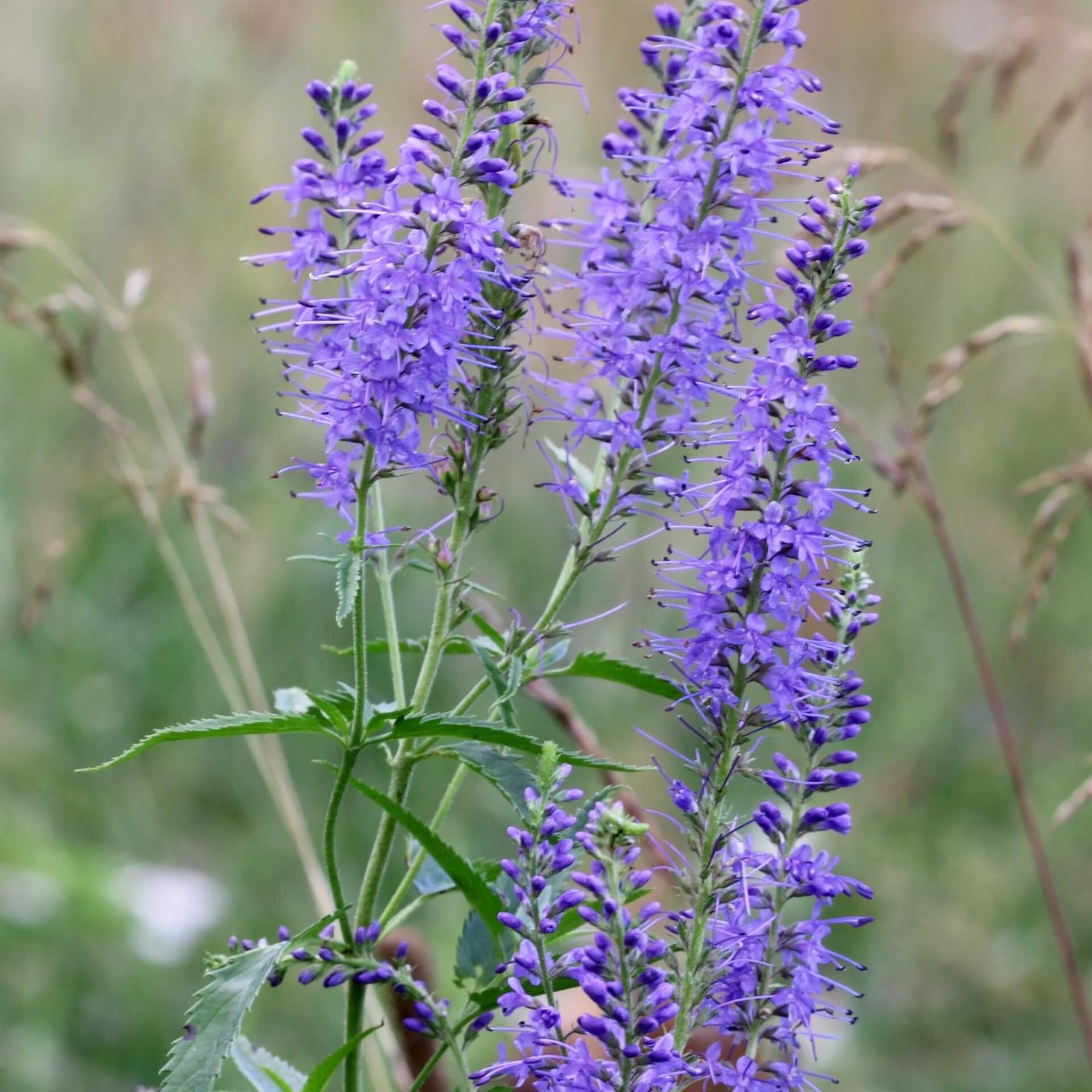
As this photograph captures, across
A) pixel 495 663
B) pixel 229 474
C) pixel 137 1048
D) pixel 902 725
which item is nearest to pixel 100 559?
pixel 229 474

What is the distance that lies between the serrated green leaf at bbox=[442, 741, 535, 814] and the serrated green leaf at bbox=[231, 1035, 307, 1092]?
584 mm

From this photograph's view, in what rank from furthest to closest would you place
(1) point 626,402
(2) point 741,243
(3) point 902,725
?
(3) point 902,725 → (1) point 626,402 → (2) point 741,243

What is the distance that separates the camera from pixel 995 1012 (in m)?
5.43

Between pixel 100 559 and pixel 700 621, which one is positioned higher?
pixel 100 559

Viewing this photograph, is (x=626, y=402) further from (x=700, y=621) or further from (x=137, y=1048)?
(x=137, y=1048)

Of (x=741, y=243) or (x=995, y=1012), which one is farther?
(x=995, y=1012)

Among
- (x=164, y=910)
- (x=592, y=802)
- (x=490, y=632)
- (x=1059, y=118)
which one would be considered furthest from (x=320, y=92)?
(x=164, y=910)

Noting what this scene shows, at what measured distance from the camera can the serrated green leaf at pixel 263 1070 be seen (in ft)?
7.07

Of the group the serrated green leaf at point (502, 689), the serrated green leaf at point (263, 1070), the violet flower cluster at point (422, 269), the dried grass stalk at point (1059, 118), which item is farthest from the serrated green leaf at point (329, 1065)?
the dried grass stalk at point (1059, 118)

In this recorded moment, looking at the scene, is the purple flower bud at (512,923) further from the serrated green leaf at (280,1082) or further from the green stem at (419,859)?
the serrated green leaf at (280,1082)

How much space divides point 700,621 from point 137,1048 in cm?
403

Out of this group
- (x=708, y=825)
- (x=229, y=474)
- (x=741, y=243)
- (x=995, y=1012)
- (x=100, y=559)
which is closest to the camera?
(x=708, y=825)

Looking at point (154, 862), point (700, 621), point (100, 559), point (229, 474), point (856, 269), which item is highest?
point (856, 269)

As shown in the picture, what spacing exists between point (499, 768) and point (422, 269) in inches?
29.4
